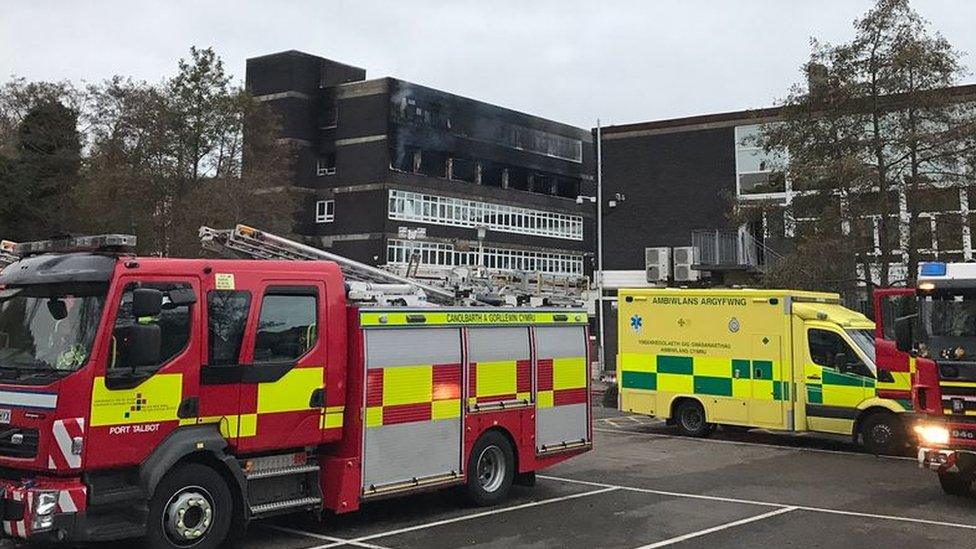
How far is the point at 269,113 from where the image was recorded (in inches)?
1603

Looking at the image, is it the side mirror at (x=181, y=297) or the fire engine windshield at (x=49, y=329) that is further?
the side mirror at (x=181, y=297)

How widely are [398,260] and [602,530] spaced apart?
53277 millimetres

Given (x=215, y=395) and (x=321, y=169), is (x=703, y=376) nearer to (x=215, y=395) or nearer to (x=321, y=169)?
(x=215, y=395)

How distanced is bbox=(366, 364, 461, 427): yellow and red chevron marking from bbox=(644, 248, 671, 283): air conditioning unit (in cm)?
2379

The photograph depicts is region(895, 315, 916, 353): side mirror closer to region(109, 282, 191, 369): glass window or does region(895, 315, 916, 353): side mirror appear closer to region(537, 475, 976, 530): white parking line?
region(537, 475, 976, 530): white parking line

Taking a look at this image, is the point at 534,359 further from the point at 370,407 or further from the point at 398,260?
the point at 398,260

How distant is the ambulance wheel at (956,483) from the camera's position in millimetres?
10705

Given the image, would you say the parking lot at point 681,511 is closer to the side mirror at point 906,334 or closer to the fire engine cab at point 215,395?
the fire engine cab at point 215,395

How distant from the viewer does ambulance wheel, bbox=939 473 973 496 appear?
10.7 m

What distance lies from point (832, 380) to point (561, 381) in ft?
21.4

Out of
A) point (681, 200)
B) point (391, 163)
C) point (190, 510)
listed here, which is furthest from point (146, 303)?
point (391, 163)

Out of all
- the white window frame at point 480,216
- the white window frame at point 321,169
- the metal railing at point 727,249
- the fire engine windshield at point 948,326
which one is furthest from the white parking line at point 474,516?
the white window frame at point 321,169

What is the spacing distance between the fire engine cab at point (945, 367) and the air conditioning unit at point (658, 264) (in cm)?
2160

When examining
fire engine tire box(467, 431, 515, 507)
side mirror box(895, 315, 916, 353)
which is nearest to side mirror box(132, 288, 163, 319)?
fire engine tire box(467, 431, 515, 507)
